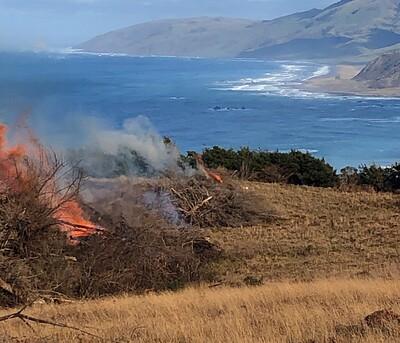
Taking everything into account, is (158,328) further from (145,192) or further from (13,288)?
(145,192)

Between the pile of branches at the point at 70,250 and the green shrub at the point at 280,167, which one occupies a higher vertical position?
the pile of branches at the point at 70,250

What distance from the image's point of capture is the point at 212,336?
7.24m

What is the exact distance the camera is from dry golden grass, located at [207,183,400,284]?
48.5 ft

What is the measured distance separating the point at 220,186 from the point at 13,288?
1226cm

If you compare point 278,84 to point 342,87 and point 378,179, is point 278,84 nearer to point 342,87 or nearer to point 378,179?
point 342,87

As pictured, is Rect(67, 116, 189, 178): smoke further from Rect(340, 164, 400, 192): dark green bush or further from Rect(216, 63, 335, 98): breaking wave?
Rect(216, 63, 335, 98): breaking wave

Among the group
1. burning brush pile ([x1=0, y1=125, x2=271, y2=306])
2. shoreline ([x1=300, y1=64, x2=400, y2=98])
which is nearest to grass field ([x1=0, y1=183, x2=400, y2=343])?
burning brush pile ([x1=0, y1=125, x2=271, y2=306])

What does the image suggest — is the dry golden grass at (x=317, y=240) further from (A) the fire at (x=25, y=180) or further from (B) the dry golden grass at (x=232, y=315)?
(A) the fire at (x=25, y=180)

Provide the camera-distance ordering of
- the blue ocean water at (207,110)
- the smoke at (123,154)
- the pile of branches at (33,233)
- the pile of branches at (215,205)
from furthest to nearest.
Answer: the blue ocean water at (207,110)
the pile of branches at (215,205)
the smoke at (123,154)
the pile of branches at (33,233)

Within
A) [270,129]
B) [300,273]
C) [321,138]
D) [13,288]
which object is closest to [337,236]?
[300,273]

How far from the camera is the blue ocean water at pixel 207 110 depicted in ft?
76.2

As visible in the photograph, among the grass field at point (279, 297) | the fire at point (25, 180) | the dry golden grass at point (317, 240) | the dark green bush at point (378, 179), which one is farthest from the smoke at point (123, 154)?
the dark green bush at point (378, 179)

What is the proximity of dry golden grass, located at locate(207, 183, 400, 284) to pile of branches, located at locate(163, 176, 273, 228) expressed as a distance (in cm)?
66

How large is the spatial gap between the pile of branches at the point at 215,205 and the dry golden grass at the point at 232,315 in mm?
8626
